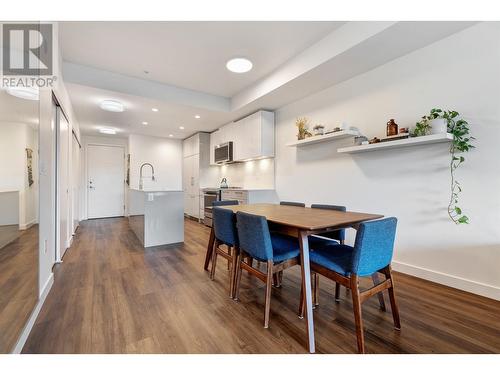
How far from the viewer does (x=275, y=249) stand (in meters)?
1.91

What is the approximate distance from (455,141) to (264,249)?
2.22m

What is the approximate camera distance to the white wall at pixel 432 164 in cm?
213

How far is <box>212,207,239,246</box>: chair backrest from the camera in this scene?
2.22m

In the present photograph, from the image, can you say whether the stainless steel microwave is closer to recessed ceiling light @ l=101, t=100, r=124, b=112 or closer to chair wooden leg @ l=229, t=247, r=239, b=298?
recessed ceiling light @ l=101, t=100, r=124, b=112

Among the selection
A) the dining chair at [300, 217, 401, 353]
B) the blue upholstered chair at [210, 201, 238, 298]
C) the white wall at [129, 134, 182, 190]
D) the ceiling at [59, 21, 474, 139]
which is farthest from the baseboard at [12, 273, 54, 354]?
the white wall at [129, 134, 182, 190]

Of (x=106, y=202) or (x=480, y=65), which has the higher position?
(x=480, y=65)

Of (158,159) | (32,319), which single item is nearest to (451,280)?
(32,319)

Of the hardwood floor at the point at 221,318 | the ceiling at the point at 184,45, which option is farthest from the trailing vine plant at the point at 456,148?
the ceiling at the point at 184,45

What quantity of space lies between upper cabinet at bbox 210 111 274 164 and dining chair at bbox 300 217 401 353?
3.06m

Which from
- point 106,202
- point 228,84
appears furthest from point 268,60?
point 106,202
